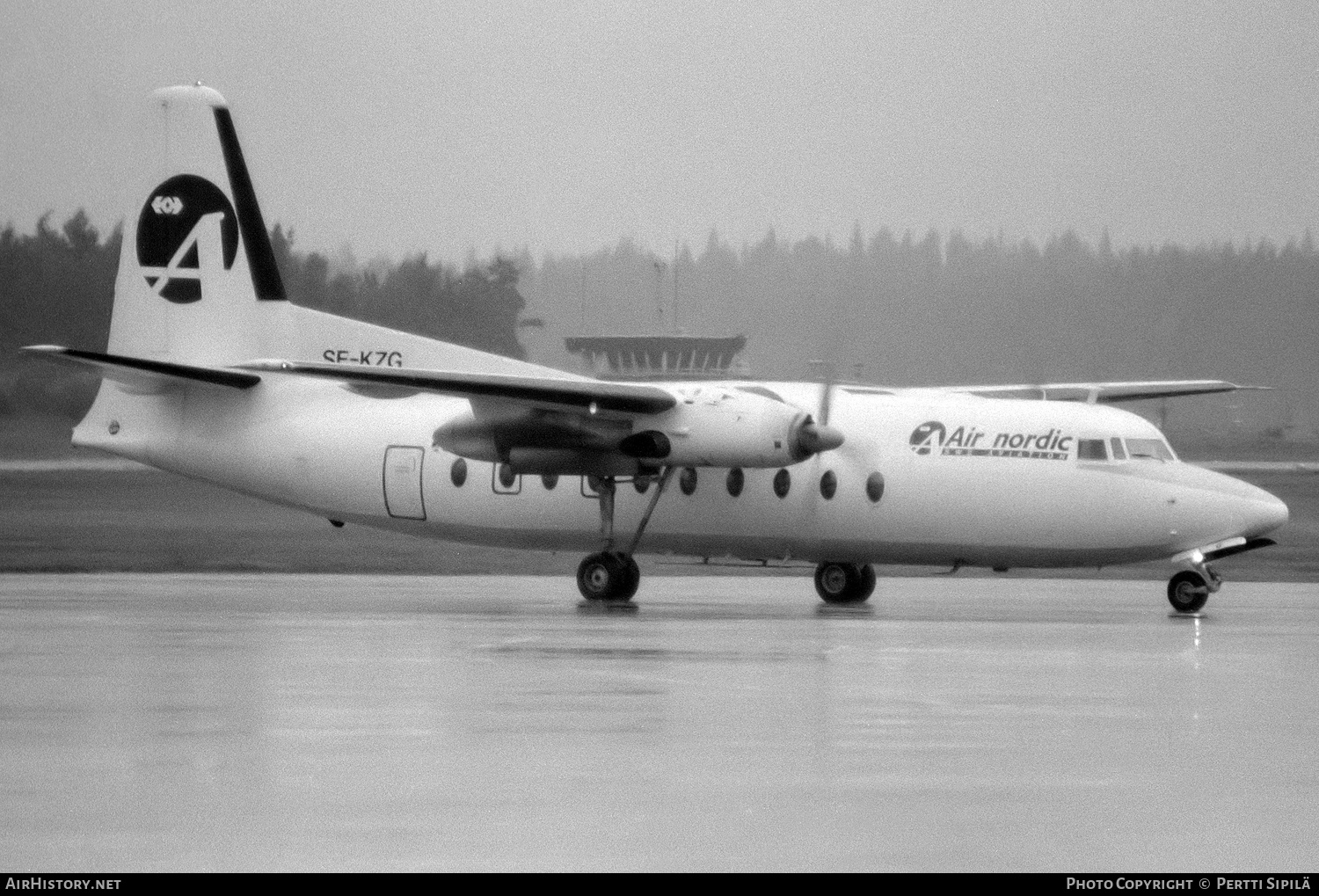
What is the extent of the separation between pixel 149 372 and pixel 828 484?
8.06 m

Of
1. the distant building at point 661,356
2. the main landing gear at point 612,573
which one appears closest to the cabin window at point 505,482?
the main landing gear at point 612,573

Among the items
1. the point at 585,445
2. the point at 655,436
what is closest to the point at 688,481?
the point at 655,436

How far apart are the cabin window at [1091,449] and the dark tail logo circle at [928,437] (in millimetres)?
1523

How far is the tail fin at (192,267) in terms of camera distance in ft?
80.5

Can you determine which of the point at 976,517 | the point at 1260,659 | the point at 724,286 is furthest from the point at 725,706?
the point at 724,286

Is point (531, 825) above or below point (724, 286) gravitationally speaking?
below

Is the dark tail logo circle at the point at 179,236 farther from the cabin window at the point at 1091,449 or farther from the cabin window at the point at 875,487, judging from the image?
the cabin window at the point at 1091,449

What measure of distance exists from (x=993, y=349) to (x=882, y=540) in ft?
117

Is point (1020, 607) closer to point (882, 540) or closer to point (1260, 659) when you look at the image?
point (882, 540)

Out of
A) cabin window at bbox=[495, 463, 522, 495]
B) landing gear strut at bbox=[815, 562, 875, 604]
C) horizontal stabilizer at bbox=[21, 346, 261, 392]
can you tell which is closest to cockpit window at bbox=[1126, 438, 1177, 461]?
landing gear strut at bbox=[815, 562, 875, 604]

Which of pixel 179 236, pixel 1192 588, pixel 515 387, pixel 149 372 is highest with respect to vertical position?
pixel 179 236

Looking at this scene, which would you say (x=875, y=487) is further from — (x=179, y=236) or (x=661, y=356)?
(x=661, y=356)

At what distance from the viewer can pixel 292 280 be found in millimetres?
45844

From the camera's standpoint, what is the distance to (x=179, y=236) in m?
24.6
